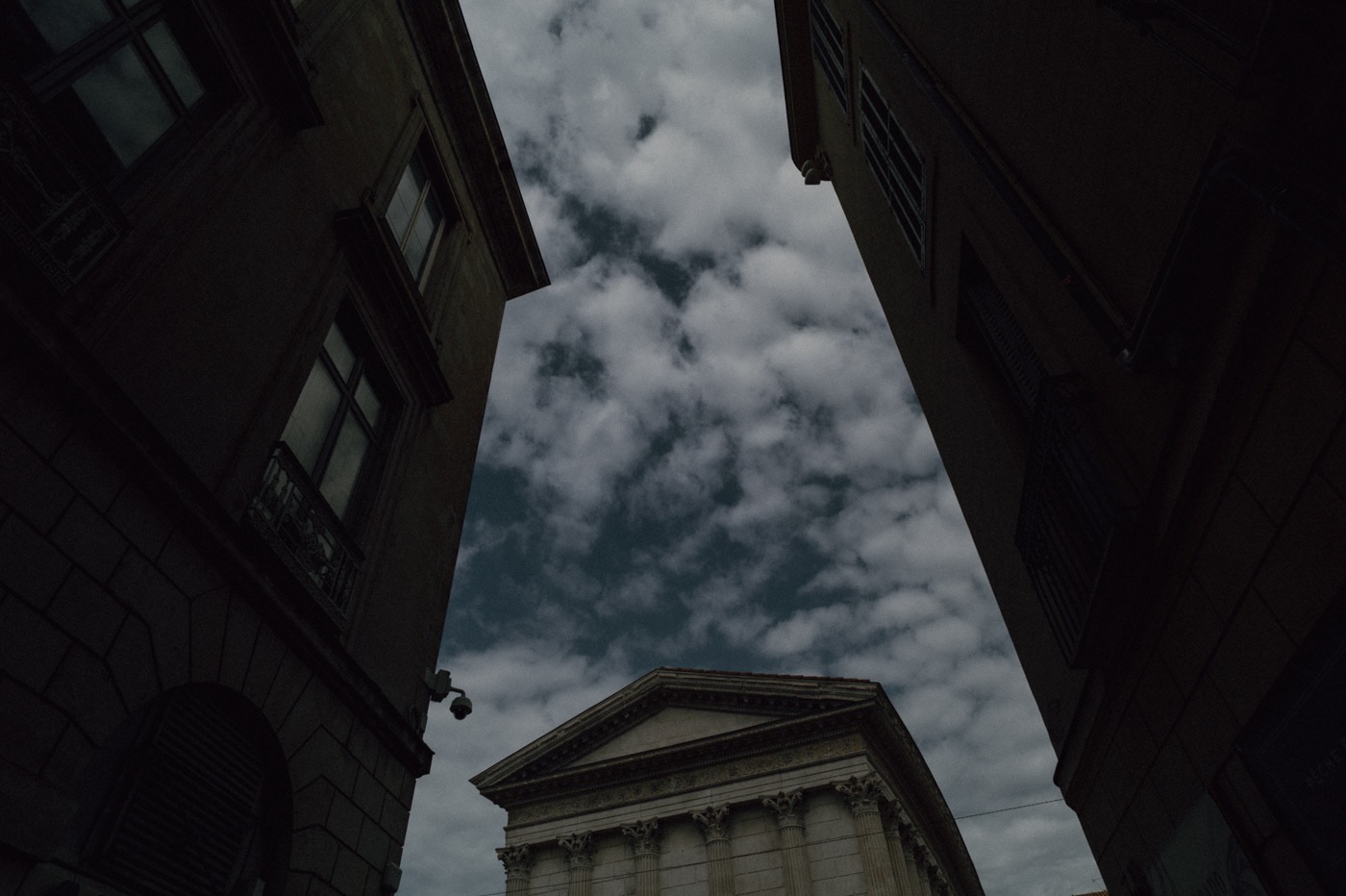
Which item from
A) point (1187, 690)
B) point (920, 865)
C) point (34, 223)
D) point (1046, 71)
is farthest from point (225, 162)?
point (920, 865)

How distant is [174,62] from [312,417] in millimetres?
2940

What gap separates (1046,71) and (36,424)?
21.9 ft

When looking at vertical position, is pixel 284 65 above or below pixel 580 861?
below

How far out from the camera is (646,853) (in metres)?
23.5

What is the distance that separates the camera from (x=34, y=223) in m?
3.88

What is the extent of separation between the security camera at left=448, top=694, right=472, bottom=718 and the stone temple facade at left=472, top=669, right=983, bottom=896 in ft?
55.6

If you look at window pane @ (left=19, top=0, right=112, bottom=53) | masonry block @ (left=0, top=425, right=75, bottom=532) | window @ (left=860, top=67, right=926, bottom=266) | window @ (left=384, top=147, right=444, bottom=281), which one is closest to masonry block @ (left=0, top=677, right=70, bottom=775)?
masonry block @ (left=0, top=425, right=75, bottom=532)

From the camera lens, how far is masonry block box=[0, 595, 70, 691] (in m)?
3.44

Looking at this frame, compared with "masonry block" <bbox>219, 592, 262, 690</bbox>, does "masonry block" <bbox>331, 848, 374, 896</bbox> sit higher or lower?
lower

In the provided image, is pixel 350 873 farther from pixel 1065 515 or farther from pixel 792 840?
pixel 792 840

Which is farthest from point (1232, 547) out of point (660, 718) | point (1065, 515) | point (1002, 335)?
point (660, 718)

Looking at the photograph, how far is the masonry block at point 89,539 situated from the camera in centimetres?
383

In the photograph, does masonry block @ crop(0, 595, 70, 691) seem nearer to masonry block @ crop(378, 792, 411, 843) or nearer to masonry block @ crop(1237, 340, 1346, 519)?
masonry block @ crop(378, 792, 411, 843)

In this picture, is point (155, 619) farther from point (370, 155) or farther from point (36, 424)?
point (370, 155)
